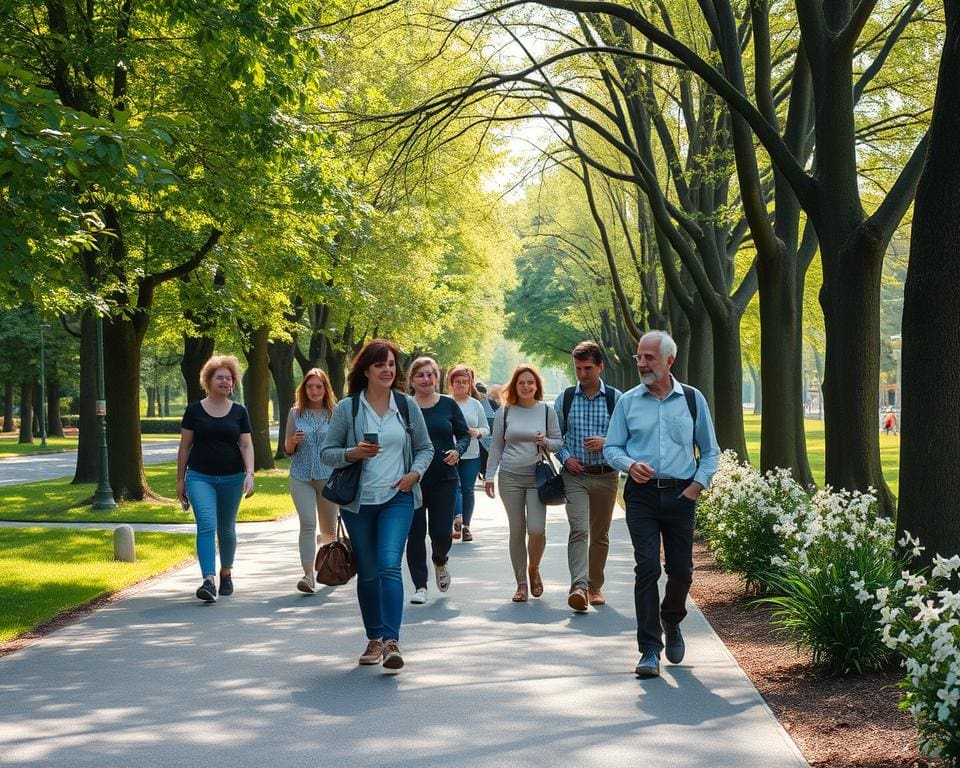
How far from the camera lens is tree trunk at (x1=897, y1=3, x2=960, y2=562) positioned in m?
6.92

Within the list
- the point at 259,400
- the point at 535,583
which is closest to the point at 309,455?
the point at 535,583

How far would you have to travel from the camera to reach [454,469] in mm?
10172

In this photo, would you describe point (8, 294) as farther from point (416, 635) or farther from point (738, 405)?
point (738, 405)

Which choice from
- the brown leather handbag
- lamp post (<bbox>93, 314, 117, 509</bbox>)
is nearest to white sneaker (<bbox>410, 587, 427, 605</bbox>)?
the brown leather handbag

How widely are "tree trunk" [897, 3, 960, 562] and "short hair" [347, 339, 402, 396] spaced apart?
10.1 feet

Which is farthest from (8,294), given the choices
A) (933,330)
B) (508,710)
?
(933,330)

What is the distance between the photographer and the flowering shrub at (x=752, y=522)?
9805mm

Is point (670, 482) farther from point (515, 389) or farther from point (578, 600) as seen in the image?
point (515, 389)

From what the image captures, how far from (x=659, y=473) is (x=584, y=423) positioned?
2.32m

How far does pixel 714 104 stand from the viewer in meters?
18.6

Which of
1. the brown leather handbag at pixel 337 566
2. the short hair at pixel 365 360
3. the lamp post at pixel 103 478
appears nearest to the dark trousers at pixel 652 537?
the short hair at pixel 365 360

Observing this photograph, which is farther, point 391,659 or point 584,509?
point 584,509

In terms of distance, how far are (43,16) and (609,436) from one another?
14.3m

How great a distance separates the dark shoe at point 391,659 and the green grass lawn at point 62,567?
10.2 feet
